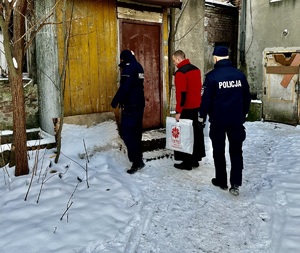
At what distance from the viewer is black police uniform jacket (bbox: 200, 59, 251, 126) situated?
4336mm

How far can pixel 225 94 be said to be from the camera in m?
4.35

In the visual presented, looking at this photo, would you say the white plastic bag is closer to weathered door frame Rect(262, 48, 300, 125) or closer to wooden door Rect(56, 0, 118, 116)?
wooden door Rect(56, 0, 118, 116)

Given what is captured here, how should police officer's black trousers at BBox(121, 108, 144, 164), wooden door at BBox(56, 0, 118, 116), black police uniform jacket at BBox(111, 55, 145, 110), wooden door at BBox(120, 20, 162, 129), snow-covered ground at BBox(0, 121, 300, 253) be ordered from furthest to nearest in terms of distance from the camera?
wooden door at BBox(120, 20, 162, 129) → wooden door at BBox(56, 0, 118, 116) → police officer's black trousers at BBox(121, 108, 144, 164) → black police uniform jacket at BBox(111, 55, 145, 110) → snow-covered ground at BBox(0, 121, 300, 253)

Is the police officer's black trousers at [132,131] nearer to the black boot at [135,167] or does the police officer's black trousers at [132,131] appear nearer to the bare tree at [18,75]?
the black boot at [135,167]

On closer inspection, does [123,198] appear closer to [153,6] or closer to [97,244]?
[97,244]

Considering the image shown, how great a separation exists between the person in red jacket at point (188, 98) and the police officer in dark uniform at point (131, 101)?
616 millimetres

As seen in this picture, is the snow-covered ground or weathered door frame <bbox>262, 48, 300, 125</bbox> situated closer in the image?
the snow-covered ground

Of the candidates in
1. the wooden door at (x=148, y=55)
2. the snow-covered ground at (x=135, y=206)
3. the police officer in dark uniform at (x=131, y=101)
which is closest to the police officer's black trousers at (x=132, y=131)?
the police officer in dark uniform at (x=131, y=101)

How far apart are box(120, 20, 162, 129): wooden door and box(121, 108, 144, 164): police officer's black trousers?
5.67 feet

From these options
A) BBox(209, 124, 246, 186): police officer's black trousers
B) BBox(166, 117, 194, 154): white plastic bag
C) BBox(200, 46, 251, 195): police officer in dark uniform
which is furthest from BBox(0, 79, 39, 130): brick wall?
BBox(209, 124, 246, 186): police officer's black trousers

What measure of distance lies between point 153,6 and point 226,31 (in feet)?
20.1

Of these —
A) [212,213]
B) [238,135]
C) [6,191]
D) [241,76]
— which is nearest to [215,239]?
[212,213]

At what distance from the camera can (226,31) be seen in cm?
1225

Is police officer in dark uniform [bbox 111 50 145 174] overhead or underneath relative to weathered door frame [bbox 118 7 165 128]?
underneath
